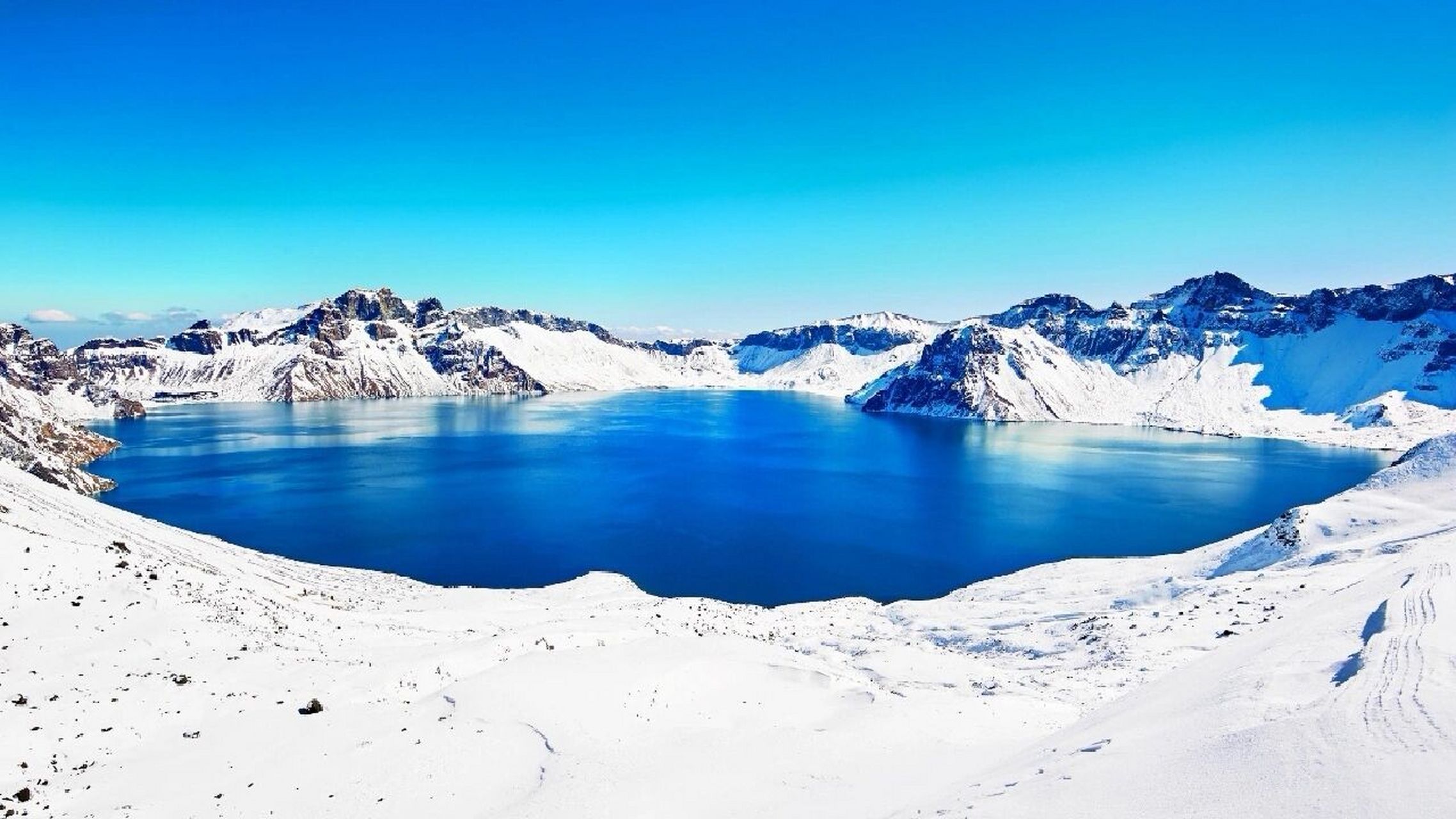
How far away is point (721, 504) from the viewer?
350 feet

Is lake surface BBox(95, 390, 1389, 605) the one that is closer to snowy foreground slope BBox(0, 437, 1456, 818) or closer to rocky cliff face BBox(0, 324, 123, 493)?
rocky cliff face BBox(0, 324, 123, 493)

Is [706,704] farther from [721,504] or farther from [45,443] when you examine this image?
[45,443]

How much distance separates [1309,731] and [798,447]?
16318 centimetres

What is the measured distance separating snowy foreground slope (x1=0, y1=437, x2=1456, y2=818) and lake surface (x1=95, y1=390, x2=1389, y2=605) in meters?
29.6

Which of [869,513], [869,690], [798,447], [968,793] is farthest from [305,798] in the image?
[798,447]

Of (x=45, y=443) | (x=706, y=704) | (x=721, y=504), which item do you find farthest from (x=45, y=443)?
(x=706, y=704)

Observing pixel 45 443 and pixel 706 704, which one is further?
pixel 45 443

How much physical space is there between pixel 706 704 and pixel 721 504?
80.8 metres

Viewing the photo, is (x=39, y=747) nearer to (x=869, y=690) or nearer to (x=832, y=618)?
(x=869, y=690)

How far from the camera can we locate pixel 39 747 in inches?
778

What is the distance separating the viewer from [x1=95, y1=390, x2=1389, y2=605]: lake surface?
7450 centimetres

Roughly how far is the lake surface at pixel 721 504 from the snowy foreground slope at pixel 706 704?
29.6 m

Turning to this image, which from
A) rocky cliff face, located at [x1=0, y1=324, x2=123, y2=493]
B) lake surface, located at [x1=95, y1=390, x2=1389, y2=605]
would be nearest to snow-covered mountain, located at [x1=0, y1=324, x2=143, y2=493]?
rocky cliff face, located at [x1=0, y1=324, x2=123, y2=493]

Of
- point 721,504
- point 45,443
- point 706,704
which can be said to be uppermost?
point 706,704
